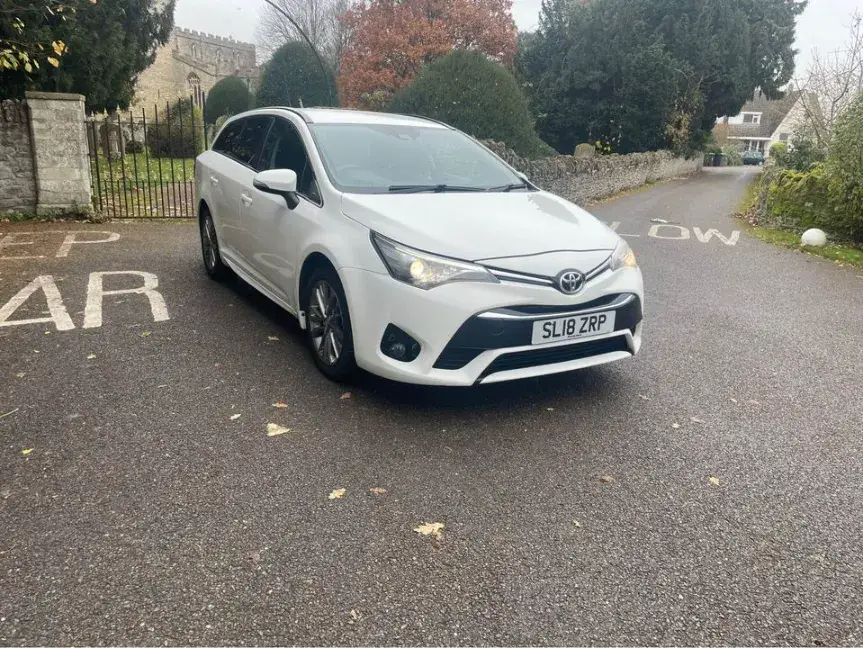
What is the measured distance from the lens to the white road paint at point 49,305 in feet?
18.1

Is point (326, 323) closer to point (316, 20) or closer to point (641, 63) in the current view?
point (641, 63)

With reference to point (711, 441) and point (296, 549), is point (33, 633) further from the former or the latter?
point (711, 441)

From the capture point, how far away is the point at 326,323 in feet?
14.2

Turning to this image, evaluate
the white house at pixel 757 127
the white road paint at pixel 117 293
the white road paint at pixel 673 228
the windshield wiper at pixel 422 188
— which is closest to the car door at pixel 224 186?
the white road paint at pixel 117 293

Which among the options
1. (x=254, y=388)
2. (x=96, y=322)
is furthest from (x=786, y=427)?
(x=96, y=322)

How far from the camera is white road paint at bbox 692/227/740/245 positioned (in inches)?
472

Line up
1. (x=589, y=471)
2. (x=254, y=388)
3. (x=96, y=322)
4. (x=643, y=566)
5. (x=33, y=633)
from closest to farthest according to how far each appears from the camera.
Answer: (x=33, y=633) < (x=643, y=566) < (x=589, y=471) < (x=254, y=388) < (x=96, y=322)

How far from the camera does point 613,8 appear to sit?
3158 cm

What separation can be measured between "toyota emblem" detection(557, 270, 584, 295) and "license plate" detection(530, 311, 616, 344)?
152 millimetres

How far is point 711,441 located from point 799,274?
6299 mm

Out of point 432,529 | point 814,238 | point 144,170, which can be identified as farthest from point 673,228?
point 144,170

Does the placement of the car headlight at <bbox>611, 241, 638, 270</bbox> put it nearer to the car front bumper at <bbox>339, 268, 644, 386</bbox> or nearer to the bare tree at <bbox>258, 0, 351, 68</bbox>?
the car front bumper at <bbox>339, 268, 644, 386</bbox>

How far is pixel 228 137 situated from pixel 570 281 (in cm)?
418

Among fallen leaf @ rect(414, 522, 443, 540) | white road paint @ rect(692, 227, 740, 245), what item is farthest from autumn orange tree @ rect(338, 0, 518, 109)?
fallen leaf @ rect(414, 522, 443, 540)
